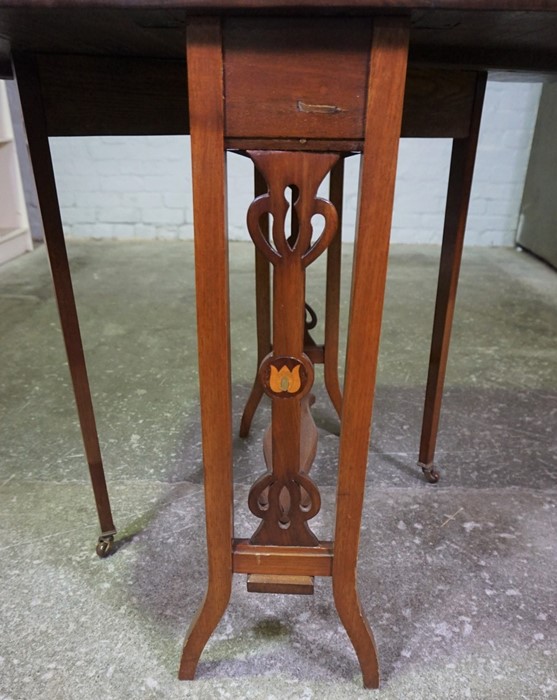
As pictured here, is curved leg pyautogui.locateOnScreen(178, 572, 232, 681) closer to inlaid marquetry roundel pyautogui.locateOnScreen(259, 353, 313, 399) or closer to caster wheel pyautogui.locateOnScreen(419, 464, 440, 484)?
inlaid marquetry roundel pyautogui.locateOnScreen(259, 353, 313, 399)

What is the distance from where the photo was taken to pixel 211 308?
694 millimetres

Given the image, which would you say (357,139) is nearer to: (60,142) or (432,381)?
(432,381)

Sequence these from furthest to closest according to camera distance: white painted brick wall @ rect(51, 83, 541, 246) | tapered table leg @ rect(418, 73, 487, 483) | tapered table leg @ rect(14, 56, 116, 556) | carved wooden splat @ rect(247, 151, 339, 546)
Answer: white painted brick wall @ rect(51, 83, 541, 246) < tapered table leg @ rect(418, 73, 487, 483) < tapered table leg @ rect(14, 56, 116, 556) < carved wooden splat @ rect(247, 151, 339, 546)

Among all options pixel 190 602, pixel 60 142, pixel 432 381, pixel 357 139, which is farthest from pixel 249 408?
pixel 60 142

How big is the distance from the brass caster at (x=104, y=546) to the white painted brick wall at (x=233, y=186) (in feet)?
8.68

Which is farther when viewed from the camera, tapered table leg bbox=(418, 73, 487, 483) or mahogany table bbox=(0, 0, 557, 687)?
tapered table leg bbox=(418, 73, 487, 483)

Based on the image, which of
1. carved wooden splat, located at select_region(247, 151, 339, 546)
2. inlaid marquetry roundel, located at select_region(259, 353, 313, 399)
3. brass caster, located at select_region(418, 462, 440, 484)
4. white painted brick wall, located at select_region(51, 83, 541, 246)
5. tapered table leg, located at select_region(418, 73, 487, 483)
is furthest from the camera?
white painted brick wall, located at select_region(51, 83, 541, 246)

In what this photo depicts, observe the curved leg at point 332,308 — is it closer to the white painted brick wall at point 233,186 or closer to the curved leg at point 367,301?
the curved leg at point 367,301

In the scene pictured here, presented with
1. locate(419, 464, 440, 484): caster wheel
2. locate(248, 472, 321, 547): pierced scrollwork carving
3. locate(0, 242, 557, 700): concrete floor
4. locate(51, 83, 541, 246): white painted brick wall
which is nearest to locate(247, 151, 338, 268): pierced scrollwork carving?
locate(248, 472, 321, 547): pierced scrollwork carving

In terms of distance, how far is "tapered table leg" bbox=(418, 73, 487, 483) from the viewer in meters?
1.10

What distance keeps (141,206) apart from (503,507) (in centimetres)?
298

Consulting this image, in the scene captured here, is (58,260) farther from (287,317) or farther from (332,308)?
(332,308)

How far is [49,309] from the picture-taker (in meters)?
2.42

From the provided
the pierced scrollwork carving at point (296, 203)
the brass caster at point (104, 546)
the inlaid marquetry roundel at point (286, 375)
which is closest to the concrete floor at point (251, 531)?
the brass caster at point (104, 546)
